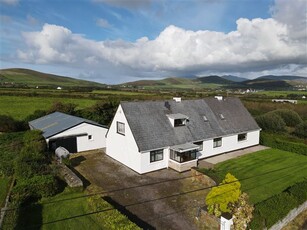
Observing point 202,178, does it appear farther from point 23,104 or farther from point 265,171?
point 23,104

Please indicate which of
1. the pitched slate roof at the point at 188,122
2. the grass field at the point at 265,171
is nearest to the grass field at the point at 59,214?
the pitched slate roof at the point at 188,122

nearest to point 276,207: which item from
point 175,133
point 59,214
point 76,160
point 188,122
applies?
point 175,133

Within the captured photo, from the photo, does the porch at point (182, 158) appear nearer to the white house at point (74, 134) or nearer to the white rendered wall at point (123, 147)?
the white rendered wall at point (123, 147)

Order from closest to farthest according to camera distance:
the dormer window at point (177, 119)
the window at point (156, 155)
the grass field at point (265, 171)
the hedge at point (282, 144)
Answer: the grass field at point (265, 171) → the window at point (156, 155) → the dormer window at point (177, 119) → the hedge at point (282, 144)

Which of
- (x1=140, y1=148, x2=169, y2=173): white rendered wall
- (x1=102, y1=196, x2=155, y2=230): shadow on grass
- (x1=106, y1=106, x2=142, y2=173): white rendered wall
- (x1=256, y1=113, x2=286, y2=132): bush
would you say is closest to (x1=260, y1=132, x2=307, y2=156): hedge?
(x1=256, y1=113, x2=286, y2=132): bush

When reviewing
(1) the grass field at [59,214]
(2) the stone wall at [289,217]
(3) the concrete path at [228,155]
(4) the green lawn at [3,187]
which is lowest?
(2) the stone wall at [289,217]

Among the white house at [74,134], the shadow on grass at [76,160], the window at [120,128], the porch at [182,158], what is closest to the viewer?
the porch at [182,158]

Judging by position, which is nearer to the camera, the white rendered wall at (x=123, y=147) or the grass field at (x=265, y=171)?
the grass field at (x=265, y=171)

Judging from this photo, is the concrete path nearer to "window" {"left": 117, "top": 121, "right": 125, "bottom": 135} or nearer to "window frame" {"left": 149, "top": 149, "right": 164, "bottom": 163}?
"window frame" {"left": 149, "top": 149, "right": 164, "bottom": 163}
